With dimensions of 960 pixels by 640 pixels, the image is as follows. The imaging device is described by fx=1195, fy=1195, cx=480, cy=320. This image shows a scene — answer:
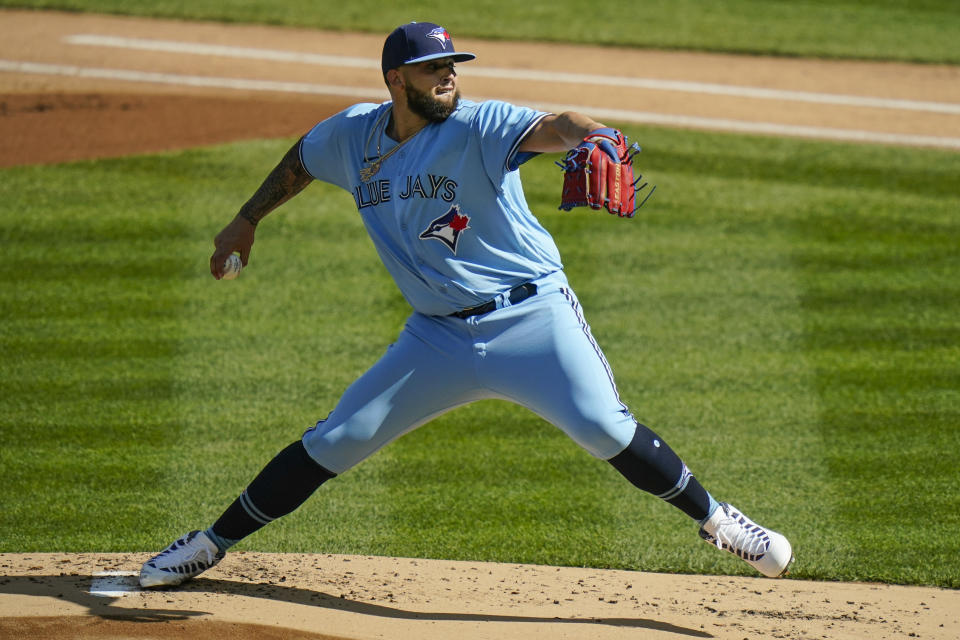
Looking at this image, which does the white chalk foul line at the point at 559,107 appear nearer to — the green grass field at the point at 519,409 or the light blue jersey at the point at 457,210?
the green grass field at the point at 519,409

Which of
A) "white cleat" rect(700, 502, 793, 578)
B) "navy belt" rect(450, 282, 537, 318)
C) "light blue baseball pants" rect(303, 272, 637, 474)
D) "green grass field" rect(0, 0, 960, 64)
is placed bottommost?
"white cleat" rect(700, 502, 793, 578)

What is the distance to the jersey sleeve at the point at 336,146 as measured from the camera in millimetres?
4160

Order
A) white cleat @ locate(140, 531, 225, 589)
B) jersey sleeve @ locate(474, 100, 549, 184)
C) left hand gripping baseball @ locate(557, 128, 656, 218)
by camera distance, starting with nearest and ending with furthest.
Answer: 1. left hand gripping baseball @ locate(557, 128, 656, 218)
2. jersey sleeve @ locate(474, 100, 549, 184)
3. white cleat @ locate(140, 531, 225, 589)

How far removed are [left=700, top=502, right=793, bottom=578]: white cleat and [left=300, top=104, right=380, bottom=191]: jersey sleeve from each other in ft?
5.73

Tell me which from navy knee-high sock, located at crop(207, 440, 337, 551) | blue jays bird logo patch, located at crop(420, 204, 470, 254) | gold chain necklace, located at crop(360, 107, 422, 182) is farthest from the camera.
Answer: navy knee-high sock, located at crop(207, 440, 337, 551)

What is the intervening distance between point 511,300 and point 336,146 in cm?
85

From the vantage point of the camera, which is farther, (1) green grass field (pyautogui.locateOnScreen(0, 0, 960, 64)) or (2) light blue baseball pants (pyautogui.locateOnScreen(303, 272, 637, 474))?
(1) green grass field (pyautogui.locateOnScreen(0, 0, 960, 64))

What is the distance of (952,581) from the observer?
4.70 metres

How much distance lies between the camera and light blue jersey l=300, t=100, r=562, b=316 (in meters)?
3.86

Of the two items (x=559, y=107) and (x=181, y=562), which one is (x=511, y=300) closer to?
(x=181, y=562)

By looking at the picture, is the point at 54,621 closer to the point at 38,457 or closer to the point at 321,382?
the point at 38,457

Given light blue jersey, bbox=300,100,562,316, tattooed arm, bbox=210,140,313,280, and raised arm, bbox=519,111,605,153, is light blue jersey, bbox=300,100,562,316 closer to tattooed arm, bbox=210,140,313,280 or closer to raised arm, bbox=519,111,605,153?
raised arm, bbox=519,111,605,153

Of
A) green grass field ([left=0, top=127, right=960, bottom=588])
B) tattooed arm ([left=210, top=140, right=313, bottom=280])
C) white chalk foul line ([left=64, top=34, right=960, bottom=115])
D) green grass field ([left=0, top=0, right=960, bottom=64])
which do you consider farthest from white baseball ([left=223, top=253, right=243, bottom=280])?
green grass field ([left=0, top=0, right=960, bottom=64])

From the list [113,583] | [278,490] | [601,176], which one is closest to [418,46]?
[601,176]
